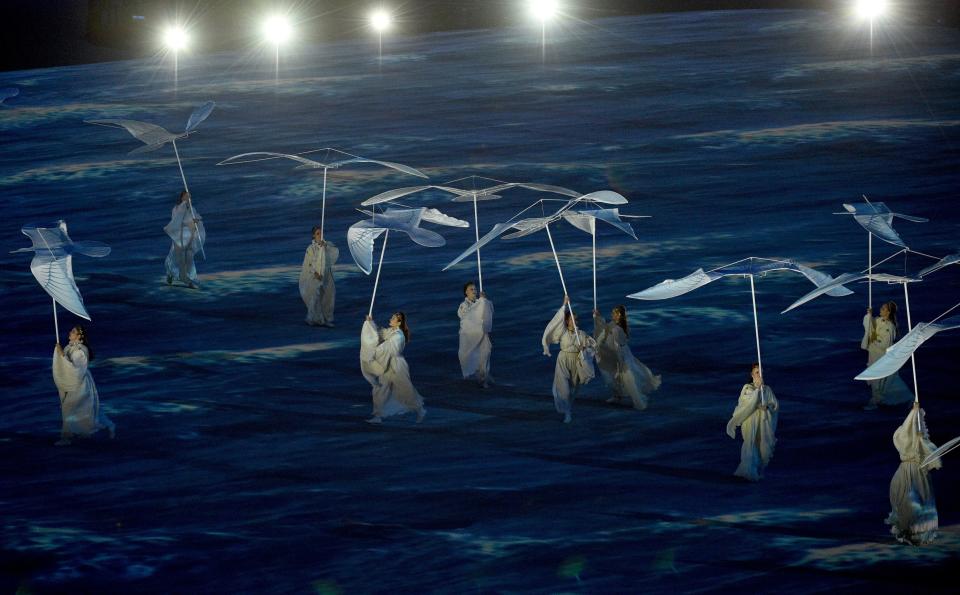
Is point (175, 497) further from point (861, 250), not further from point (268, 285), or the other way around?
point (861, 250)

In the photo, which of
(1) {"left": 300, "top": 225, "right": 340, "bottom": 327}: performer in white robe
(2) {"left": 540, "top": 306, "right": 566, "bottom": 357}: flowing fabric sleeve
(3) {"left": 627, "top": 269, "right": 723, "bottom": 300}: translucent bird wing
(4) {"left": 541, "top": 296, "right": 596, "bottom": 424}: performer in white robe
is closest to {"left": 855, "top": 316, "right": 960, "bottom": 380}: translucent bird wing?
(3) {"left": 627, "top": 269, "right": 723, "bottom": 300}: translucent bird wing

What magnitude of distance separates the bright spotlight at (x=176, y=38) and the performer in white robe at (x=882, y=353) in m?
26.6

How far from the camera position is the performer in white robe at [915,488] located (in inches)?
462

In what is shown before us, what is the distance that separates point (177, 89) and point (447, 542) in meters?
24.8

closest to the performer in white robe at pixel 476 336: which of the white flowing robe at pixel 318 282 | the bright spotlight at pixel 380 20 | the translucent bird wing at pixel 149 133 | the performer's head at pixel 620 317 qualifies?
the performer's head at pixel 620 317

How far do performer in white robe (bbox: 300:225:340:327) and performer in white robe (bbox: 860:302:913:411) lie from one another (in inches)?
270

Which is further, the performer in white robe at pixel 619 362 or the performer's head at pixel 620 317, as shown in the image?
the performer in white robe at pixel 619 362

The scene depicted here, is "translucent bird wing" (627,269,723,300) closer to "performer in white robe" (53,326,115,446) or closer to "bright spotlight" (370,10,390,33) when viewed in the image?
"performer in white robe" (53,326,115,446)

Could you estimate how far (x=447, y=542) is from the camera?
1220 centimetres

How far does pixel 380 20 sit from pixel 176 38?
5.51 metres

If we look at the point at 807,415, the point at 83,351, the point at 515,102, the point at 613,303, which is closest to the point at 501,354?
the point at 613,303

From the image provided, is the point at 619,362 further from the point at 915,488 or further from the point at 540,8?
the point at 540,8

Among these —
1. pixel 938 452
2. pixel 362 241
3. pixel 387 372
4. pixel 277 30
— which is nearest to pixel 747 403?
pixel 938 452

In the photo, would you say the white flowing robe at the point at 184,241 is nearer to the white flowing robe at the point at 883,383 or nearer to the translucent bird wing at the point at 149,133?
the translucent bird wing at the point at 149,133
